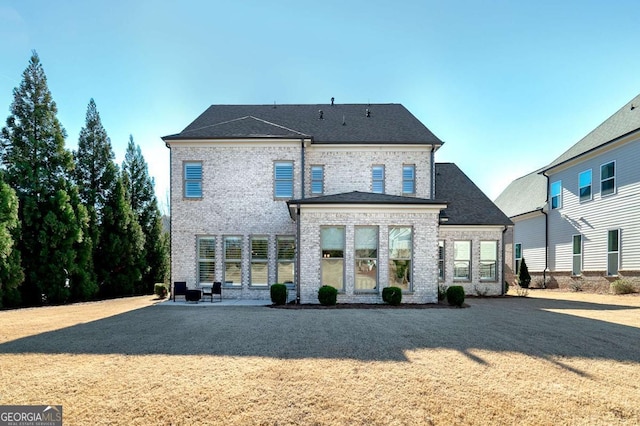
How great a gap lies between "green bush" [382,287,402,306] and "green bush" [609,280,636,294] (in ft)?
42.3

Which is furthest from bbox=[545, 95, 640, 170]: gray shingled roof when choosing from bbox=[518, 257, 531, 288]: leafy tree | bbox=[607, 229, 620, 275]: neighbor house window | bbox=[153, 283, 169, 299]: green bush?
bbox=[153, 283, 169, 299]: green bush

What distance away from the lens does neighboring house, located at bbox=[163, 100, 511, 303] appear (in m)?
12.5

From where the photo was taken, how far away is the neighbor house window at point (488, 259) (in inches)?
669

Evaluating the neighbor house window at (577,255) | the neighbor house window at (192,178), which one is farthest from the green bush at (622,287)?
the neighbor house window at (192,178)

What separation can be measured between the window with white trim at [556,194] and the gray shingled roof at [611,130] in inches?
Answer: 61.9

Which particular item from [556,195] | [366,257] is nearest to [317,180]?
[366,257]

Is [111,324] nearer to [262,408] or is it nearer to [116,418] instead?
[116,418]

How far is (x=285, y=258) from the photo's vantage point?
Answer: 48.8 feet

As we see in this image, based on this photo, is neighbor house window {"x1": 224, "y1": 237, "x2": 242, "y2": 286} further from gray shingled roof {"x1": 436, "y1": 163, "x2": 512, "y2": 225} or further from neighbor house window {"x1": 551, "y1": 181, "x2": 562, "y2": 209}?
neighbor house window {"x1": 551, "y1": 181, "x2": 562, "y2": 209}

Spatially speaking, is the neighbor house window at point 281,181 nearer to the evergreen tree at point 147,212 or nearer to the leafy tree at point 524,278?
the evergreen tree at point 147,212

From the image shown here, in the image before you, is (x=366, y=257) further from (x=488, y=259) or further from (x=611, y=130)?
(x=611, y=130)

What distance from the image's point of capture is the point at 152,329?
8.34 meters

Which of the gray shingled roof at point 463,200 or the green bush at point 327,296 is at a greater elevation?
the gray shingled roof at point 463,200

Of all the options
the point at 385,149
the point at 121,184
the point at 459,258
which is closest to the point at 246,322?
→ the point at 385,149
